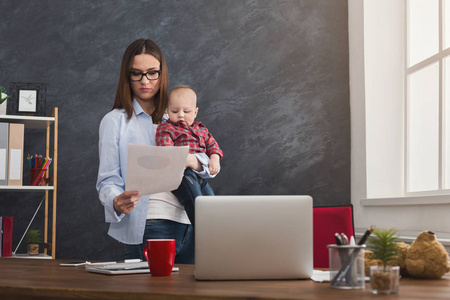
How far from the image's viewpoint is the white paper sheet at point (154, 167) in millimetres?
1699

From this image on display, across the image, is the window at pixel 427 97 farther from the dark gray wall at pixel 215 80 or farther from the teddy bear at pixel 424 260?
the teddy bear at pixel 424 260

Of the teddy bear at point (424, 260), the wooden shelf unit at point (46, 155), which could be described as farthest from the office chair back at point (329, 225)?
the wooden shelf unit at point (46, 155)

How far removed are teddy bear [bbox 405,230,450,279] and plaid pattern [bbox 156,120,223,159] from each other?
1.24 m

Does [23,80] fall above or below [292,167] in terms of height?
above

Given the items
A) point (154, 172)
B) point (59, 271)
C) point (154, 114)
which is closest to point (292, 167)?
point (154, 114)

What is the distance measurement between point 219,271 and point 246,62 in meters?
2.81

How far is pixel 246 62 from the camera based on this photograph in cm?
400

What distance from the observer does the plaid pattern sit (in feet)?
7.98

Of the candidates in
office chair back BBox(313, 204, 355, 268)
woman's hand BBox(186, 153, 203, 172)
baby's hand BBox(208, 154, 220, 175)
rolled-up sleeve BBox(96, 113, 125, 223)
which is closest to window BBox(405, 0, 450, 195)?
office chair back BBox(313, 204, 355, 268)

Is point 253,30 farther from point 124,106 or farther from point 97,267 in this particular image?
point 97,267

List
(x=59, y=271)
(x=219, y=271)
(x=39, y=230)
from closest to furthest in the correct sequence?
(x=219, y=271)
(x=59, y=271)
(x=39, y=230)

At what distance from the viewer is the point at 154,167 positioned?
177cm

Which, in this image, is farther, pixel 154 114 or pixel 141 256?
pixel 154 114

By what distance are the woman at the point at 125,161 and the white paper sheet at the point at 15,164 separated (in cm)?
139
